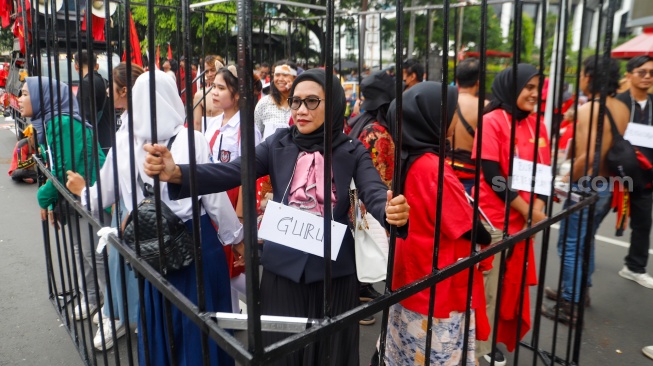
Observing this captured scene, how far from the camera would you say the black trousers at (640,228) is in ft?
12.1

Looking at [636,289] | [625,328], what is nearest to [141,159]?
[625,328]

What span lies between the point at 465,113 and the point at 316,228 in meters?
2.23

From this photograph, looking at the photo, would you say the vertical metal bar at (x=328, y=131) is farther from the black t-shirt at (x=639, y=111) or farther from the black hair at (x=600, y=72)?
the black t-shirt at (x=639, y=111)

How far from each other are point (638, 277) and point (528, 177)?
277 centimetres

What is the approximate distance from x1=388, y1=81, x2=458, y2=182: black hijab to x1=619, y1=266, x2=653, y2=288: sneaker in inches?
117

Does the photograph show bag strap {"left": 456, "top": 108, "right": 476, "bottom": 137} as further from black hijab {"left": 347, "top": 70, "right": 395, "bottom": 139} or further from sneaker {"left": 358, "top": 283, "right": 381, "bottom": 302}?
sneaker {"left": 358, "top": 283, "right": 381, "bottom": 302}

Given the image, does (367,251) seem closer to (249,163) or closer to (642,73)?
(249,163)

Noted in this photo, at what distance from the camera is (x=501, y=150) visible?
104 inches

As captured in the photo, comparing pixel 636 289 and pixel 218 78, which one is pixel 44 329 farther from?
pixel 636 289

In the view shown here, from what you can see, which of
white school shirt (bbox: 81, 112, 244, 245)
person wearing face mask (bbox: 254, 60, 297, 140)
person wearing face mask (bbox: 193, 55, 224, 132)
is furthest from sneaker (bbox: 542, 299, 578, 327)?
person wearing face mask (bbox: 193, 55, 224, 132)

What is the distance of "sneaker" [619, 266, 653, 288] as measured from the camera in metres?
3.92

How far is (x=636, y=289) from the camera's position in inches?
153

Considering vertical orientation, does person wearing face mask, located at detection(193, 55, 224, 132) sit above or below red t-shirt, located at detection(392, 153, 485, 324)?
above

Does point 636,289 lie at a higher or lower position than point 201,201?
lower
